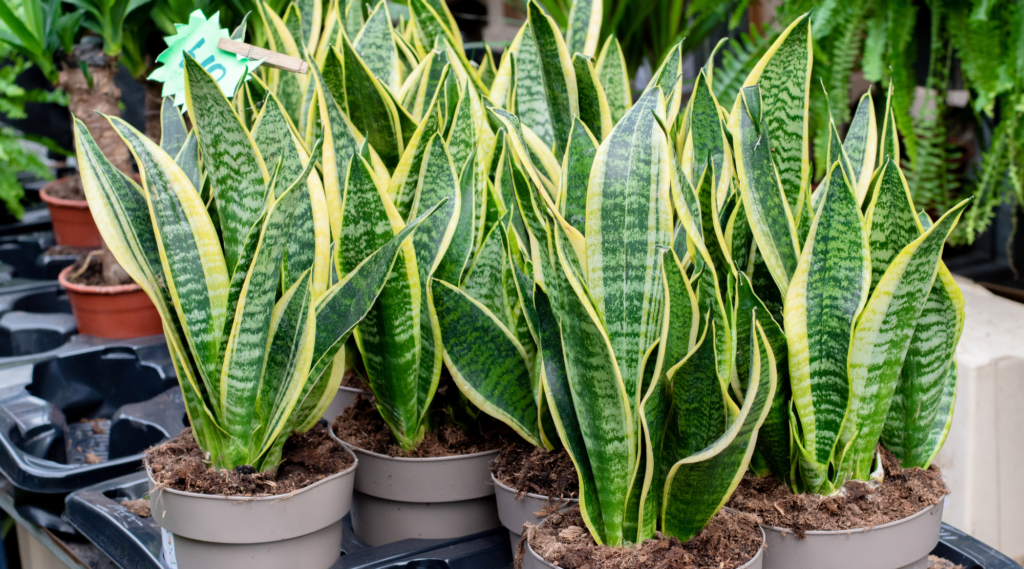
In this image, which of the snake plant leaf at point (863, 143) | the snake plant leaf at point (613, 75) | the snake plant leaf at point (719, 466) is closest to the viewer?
the snake plant leaf at point (719, 466)

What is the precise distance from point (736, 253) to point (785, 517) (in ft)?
0.72

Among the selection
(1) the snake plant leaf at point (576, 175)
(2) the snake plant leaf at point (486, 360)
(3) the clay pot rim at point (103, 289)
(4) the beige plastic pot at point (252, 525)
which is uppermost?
(1) the snake plant leaf at point (576, 175)

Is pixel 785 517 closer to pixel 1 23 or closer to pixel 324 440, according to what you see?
pixel 324 440

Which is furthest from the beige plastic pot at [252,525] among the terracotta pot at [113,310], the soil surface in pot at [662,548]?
the terracotta pot at [113,310]

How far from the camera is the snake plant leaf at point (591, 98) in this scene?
770mm

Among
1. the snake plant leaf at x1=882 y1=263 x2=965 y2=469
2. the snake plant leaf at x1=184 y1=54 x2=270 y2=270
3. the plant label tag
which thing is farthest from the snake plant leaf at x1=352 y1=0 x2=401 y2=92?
the snake plant leaf at x1=882 y1=263 x2=965 y2=469

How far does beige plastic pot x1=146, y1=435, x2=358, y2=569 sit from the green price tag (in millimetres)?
367

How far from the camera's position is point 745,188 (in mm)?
632

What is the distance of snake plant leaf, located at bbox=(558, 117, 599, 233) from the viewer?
648 mm

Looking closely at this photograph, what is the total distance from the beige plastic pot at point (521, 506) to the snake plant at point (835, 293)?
0.19 m

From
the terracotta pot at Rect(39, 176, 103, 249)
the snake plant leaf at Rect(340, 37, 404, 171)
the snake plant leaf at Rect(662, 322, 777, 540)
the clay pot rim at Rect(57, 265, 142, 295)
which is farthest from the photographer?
the terracotta pot at Rect(39, 176, 103, 249)

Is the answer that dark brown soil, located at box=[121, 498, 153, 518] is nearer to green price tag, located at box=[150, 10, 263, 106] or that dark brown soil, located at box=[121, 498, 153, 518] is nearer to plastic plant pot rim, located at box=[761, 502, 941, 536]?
green price tag, located at box=[150, 10, 263, 106]

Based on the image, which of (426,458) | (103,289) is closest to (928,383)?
(426,458)

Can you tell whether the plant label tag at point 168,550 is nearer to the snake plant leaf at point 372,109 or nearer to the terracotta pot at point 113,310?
the snake plant leaf at point 372,109
